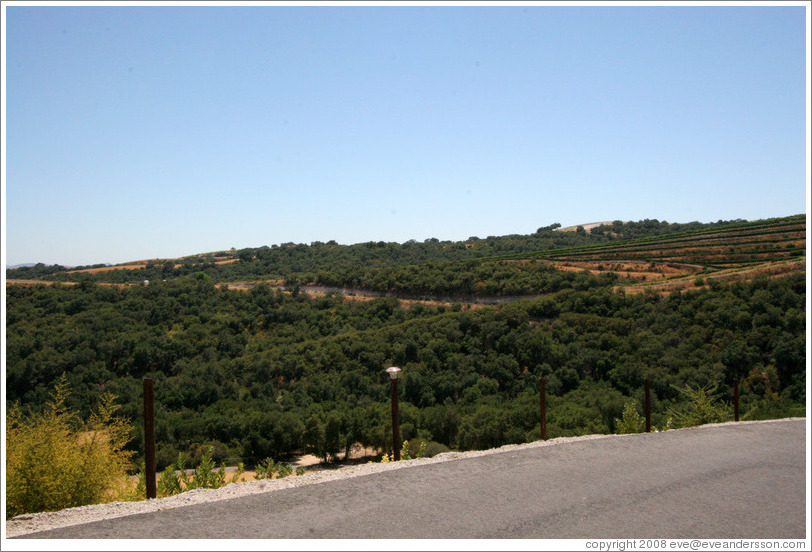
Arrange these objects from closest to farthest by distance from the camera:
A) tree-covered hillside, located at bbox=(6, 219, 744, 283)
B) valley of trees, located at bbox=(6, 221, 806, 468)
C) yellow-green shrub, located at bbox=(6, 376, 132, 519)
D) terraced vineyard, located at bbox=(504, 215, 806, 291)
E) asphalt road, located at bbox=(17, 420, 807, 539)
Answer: asphalt road, located at bbox=(17, 420, 807, 539) → yellow-green shrub, located at bbox=(6, 376, 132, 519) → valley of trees, located at bbox=(6, 221, 806, 468) → terraced vineyard, located at bbox=(504, 215, 806, 291) → tree-covered hillside, located at bbox=(6, 219, 744, 283)

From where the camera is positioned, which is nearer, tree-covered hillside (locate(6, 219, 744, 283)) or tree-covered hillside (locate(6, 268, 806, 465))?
tree-covered hillside (locate(6, 268, 806, 465))

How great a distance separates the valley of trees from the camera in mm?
20859

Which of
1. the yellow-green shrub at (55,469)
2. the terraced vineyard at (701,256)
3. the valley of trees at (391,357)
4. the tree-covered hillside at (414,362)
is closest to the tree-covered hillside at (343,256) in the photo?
the terraced vineyard at (701,256)

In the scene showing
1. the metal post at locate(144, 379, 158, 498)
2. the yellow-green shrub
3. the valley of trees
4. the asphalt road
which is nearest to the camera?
the asphalt road

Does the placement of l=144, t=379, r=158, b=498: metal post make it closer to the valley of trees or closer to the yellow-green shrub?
the yellow-green shrub

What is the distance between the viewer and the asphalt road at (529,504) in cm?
429

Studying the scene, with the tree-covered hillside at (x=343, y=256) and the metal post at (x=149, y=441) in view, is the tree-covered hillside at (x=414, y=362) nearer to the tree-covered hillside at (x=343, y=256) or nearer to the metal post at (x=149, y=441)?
the metal post at (x=149, y=441)

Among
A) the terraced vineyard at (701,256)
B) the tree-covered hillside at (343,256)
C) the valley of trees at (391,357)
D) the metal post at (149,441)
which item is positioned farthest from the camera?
the tree-covered hillside at (343,256)

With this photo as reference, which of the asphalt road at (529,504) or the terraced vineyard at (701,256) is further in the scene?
the terraced vineyard at (701,256)

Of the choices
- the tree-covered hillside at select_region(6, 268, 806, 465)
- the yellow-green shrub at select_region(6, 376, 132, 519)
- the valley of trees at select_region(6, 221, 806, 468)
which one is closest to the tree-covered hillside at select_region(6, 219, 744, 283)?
the valley of trees at select_region(6, 221, 806, 468)

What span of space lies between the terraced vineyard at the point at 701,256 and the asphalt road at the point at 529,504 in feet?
92.8

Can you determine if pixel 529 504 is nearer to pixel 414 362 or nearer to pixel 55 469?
pixel 55 469

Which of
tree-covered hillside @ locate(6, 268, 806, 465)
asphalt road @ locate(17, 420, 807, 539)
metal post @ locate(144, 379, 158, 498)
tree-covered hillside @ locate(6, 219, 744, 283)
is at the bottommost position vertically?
tree-covered hillside @ locate(6, 268, 806, 465)

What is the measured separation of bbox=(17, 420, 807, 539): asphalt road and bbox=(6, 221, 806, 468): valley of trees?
8.54m
